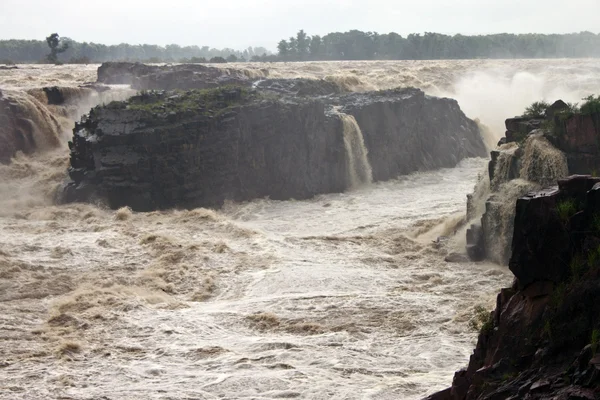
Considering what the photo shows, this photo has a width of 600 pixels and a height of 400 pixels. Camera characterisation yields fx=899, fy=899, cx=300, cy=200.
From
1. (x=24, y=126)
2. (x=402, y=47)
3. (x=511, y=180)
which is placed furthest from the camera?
(x=402, y=47)

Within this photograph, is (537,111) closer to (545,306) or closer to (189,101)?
(189,101)

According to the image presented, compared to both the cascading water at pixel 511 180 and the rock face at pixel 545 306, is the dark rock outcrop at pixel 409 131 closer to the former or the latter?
the cascading water at pixel 511 180

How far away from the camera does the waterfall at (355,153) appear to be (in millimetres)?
37250

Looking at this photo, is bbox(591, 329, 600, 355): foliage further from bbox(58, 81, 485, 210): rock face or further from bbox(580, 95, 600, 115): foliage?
bbox(58, 81, 485, 210): rock face

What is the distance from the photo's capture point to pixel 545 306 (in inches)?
410

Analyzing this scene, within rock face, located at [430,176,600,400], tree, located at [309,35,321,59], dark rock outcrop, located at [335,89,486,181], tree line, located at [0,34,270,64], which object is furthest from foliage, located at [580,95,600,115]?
tree, located at [309,35,321,59]

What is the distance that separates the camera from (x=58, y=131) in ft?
119

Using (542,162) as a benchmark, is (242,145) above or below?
below

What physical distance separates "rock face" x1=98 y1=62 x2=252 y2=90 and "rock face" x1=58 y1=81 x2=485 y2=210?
2933 millimetres

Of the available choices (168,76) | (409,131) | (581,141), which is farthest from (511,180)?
(168,76)

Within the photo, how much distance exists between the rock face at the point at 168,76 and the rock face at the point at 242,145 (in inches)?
115

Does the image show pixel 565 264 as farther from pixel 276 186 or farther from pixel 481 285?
pixel 276 186

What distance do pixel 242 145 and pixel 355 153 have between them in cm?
572

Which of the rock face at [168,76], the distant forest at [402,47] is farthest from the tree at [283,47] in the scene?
the rock face at [168,76]
